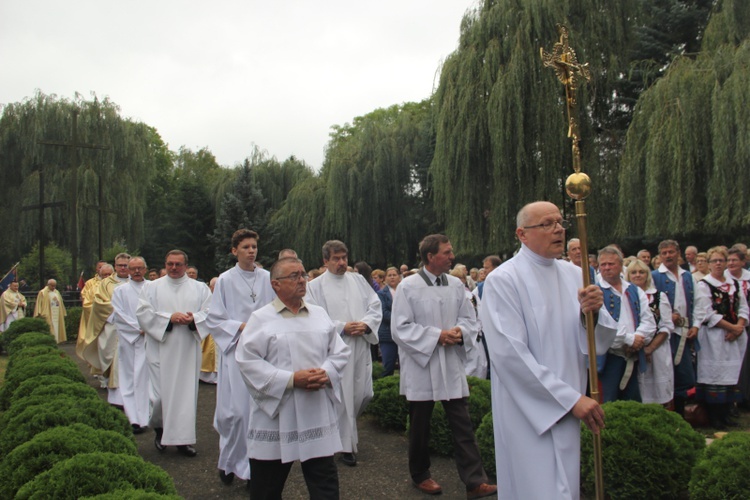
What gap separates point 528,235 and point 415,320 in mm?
2206

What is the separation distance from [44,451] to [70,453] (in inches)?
6.9

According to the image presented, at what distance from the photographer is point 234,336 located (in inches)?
239

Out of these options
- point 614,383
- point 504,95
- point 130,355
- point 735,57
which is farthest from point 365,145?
point 614,383

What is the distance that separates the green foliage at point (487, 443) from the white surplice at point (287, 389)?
2147mm

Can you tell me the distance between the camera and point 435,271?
5.86 metres

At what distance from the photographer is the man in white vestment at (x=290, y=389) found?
4.00 meters

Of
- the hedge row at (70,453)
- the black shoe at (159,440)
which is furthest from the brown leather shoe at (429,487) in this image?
the black shoe at (159,440)

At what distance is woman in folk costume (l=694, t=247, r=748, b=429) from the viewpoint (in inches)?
311

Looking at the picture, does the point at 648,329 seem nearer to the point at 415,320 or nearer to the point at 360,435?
the point at 415,320

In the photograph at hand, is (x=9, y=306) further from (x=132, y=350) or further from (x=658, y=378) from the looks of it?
(x=658, y=378)

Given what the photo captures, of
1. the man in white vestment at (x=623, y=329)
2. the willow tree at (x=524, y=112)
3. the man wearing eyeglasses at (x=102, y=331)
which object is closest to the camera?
the man in white vestment at (x=623, y=329)

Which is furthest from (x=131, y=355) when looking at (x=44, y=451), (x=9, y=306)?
(x=9, y=306)

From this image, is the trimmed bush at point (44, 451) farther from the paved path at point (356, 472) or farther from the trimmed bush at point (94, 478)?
the paved path at point (356, 472)

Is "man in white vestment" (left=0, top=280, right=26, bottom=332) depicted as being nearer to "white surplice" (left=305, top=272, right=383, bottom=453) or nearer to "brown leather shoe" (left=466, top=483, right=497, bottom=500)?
"white surplice" (left=305, top=272, right=383, bottom=453)
